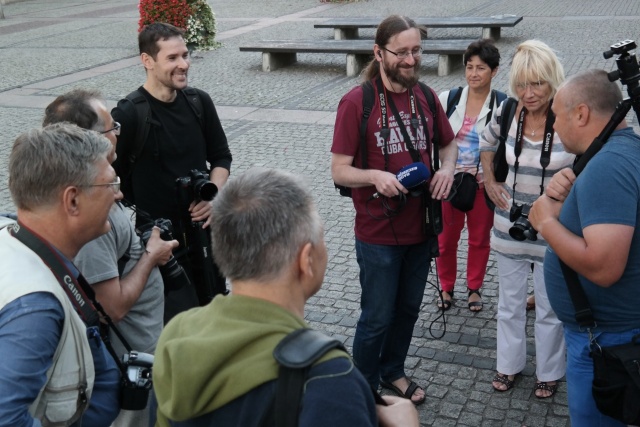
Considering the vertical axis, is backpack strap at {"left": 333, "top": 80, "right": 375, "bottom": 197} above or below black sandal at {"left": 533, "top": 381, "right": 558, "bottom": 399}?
above

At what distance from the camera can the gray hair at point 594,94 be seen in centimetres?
275

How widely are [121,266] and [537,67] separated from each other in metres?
2.37

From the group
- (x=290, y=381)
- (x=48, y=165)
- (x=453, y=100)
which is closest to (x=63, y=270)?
(x=48, y=165)

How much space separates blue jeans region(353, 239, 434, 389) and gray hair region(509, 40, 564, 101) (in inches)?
40.9

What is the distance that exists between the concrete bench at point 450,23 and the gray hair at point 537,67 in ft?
33.1

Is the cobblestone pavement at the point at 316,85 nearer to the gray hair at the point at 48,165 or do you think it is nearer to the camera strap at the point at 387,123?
the camera strap at the point at 387,123

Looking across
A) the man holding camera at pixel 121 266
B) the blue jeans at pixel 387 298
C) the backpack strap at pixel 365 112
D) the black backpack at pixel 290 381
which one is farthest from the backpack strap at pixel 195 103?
the black backpack at pixel 290 381

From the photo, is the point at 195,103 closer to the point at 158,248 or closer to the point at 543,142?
the point at 158,248

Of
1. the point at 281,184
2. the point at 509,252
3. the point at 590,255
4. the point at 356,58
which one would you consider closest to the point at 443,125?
the point at 509,252

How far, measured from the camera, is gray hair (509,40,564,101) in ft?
12.6

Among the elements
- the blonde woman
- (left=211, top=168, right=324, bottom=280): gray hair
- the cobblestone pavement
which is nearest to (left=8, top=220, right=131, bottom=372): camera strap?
(left=211, top=168, right=324, bottom=280): gray hair

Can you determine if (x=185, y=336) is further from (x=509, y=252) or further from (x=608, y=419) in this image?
(x=509, y=252)

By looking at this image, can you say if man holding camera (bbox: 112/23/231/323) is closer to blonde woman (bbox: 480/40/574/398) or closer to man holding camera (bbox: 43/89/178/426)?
man holding camera (bbox: 43/89/178/426)

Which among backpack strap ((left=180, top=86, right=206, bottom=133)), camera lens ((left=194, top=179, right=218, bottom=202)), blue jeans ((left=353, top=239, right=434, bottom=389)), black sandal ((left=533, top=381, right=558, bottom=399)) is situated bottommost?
Answer: black sandal ((left=533, top=381, right=558, bottom=399))
